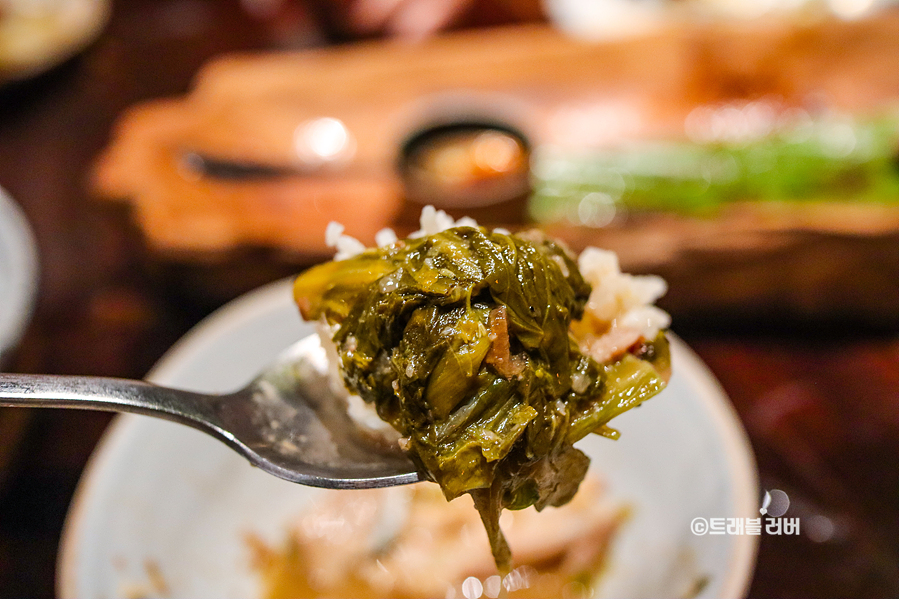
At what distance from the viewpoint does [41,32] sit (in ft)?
12.0

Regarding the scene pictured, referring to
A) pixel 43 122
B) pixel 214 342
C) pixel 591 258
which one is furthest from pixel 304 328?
pixel 43 122

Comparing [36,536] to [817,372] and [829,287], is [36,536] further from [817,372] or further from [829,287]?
[829,287]

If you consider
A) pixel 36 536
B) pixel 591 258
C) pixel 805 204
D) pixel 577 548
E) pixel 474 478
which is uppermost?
pixel 591 258

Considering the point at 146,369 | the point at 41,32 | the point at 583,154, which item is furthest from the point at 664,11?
Result: the point at 41,32

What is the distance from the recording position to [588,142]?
3.22 meters

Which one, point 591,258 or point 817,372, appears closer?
point 591,258

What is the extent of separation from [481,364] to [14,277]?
6.28 feet

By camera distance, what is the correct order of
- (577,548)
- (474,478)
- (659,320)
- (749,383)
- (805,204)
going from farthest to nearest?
(805,204)
(749,383)
(577,548)
(659,320)
(474,478)

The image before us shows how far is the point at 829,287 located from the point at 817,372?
330 mm

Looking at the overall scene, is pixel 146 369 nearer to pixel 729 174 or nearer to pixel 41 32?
pixel 41 32

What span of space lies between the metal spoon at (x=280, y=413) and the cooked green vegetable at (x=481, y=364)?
0.63 ft

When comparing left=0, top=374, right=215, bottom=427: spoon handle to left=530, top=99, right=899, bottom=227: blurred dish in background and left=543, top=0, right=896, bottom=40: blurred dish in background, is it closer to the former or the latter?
left=530, top=99, right=899, bottom=227: blurred dish in background

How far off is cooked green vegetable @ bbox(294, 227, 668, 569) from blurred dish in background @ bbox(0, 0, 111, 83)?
3.19 meters

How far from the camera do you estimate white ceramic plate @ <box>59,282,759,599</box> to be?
63.7 inches
